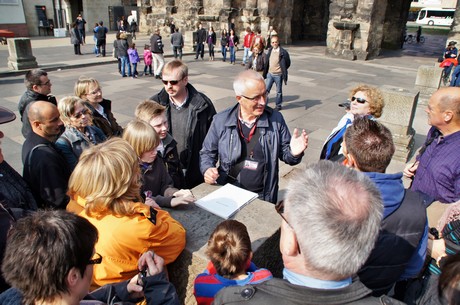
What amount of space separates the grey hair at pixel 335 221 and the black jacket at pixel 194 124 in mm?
2591

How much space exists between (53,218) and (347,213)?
3.80 ft

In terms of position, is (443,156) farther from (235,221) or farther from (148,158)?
(148,158)

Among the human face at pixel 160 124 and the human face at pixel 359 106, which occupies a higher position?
the human face at pixel 359 106

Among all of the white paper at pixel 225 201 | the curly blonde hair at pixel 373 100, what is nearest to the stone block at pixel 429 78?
the curly blonde hair at pixel 373 100

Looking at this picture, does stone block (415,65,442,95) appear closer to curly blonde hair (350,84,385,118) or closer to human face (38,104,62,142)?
curly blonde hair (350,84,385,118)

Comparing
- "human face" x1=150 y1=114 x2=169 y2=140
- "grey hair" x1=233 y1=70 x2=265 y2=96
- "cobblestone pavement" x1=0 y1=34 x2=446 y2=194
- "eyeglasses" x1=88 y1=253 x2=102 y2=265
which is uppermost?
"grey hair" x1=233 y1=70 x2=265 y2=96

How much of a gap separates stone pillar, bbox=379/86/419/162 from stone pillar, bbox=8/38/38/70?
533 inches

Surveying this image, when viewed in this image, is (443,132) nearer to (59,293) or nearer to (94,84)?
(59,293)

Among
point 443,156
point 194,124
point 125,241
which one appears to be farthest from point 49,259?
point 443,156

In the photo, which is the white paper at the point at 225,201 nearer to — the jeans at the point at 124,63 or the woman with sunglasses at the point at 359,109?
the woman with sunglasses at the point at 359,109

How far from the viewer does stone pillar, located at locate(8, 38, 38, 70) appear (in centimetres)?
1295

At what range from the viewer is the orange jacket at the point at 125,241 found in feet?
5.44

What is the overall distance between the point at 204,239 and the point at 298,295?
2.94ft

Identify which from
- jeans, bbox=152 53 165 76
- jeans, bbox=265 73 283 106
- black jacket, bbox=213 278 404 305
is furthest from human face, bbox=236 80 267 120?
jeans, bbox=152 53 165 76
